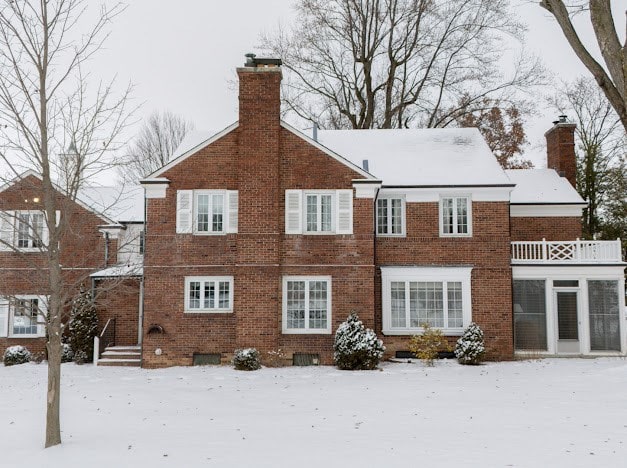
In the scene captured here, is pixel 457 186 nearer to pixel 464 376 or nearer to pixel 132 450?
pixel 464 376

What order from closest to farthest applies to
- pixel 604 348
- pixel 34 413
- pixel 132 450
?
pixel 132 450
pixel 34 413
pixel 604 348

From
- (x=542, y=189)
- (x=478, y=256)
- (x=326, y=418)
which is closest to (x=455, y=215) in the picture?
(x=478, y=256)

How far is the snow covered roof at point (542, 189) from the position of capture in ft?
73.4

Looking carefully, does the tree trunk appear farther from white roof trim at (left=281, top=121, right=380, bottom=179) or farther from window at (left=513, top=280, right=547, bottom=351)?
window at (left=513, top=280, right=547, bottom=351)

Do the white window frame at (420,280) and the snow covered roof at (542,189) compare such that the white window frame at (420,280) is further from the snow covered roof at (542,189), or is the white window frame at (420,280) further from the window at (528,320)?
the snow covered roof at (542,189)

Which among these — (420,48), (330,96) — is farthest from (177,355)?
(420,48)

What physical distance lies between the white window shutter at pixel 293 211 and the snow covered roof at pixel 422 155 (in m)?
3.08

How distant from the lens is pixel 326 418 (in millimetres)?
11039

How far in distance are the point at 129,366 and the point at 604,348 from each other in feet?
51.4

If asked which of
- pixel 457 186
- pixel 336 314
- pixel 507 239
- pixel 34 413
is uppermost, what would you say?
pixel 457 186

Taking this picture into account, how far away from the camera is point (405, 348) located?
63.5 feet

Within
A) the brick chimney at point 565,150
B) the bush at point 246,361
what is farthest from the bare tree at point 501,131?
the bush at point 246,361

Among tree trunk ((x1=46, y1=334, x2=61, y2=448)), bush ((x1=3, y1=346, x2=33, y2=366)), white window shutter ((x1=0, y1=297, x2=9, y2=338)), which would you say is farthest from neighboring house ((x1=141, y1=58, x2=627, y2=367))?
tree trunk ((x1=46, y1=334, x2=61, y2=448))

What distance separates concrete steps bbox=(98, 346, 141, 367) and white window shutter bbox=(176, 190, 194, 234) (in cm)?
440
